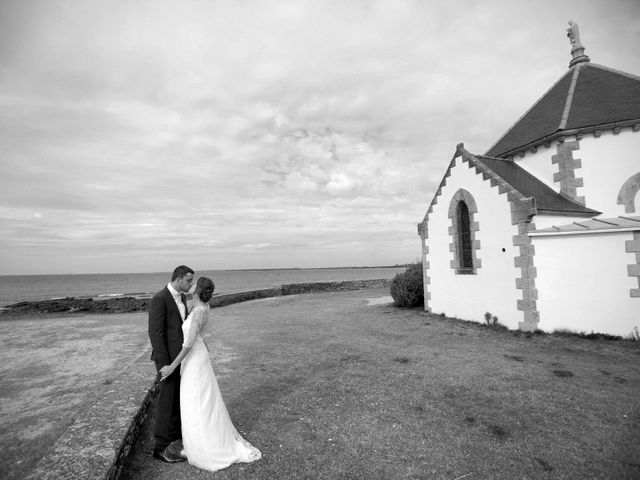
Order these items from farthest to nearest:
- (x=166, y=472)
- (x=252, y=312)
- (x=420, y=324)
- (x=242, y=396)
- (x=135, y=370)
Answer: (x=252, y=312)
(x=420, y=324)
(x=135, y=370)
(x=242, y=396)
(x=166, y=472)

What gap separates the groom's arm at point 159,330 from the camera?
386 cm

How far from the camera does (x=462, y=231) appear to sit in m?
11.9

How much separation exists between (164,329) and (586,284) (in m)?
9.66

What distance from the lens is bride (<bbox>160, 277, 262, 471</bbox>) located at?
366 cm

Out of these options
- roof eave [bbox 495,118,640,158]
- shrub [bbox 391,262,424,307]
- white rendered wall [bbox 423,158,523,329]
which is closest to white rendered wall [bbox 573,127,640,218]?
roof eave [bbox 495,118,640,158]

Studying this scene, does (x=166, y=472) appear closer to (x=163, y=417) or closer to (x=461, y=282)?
(x=163, y=417)

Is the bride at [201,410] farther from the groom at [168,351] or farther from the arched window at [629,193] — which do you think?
the arched window at [629,193]

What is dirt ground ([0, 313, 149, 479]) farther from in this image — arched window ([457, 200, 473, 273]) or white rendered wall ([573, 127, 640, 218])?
white rendered wall ([573, 127, 640, 218])

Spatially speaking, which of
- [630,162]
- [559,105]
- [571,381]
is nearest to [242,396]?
[571,381]

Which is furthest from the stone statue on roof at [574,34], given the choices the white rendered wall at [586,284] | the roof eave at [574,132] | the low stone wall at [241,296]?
the low stone wall at [241,296]

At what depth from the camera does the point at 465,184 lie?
11.5 m

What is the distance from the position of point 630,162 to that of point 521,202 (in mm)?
3616

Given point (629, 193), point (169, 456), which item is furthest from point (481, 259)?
point (169, 456)

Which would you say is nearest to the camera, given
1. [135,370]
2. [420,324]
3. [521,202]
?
[135,370]
